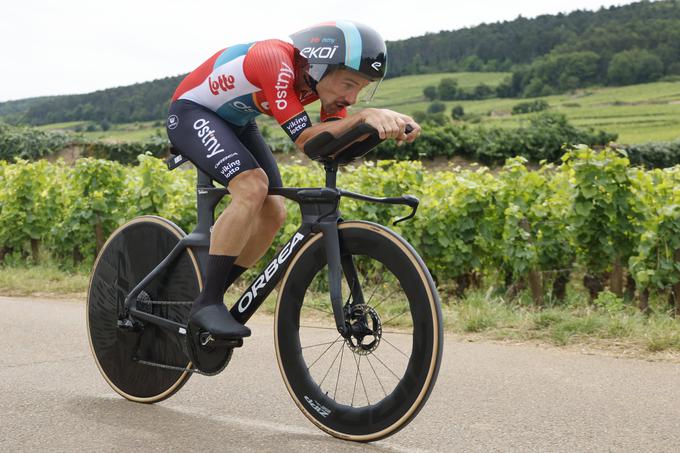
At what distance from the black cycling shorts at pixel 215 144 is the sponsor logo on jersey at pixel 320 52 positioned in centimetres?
63

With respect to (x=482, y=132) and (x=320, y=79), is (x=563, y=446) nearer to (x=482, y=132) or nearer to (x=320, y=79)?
(x=320, y=79)

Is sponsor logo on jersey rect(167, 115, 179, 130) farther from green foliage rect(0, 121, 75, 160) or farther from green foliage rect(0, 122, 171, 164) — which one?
green foliage rect(0, 121, 75, 160)

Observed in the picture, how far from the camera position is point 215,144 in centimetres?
429

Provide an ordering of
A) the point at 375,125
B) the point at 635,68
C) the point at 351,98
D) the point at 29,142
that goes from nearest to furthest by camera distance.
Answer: the point at 375,125 < the point at 351,98 < the point at 29,142 < the point at 635,68

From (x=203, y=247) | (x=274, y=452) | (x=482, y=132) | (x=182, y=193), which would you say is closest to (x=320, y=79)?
(x=203, y=247)

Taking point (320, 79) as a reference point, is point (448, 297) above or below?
below

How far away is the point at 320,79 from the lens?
3955 millimetres

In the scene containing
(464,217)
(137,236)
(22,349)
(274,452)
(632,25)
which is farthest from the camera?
(632,25)

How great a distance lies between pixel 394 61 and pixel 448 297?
3702 inches

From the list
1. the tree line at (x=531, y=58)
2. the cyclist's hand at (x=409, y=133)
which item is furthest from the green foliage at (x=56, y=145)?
the cyclist's hand at (x=409, y=133)

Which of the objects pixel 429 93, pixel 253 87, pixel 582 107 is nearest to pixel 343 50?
pixel 253 87

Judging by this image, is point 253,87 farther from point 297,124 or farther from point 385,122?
point 385,122

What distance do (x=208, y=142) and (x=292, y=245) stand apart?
2.22ft

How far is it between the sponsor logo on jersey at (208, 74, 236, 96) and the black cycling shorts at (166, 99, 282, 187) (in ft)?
0.44
